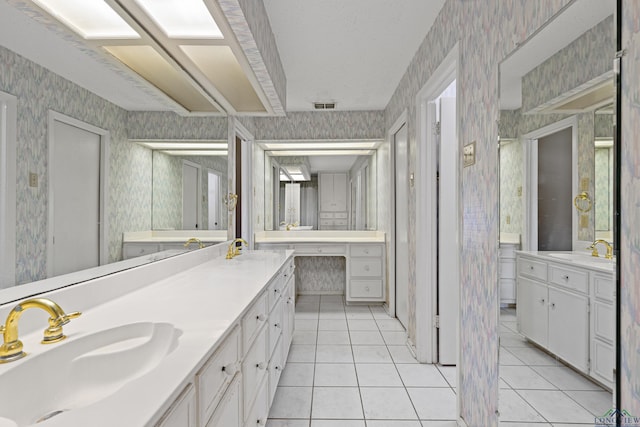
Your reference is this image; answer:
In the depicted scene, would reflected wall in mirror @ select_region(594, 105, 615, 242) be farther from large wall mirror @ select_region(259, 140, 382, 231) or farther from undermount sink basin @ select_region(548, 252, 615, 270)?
large wall mirror @ select_region(259, 140, 382, 231)

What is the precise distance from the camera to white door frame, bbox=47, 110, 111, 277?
0.97 meters

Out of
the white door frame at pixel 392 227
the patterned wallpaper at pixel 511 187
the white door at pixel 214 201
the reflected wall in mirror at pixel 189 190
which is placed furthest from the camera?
the white door frame at pixel 392 227

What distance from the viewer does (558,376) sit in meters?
1.04

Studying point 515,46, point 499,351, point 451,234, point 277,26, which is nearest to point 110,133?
point 277,26

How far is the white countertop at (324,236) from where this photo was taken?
407cm

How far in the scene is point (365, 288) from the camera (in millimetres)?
3943

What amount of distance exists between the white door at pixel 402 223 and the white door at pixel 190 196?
1.80m

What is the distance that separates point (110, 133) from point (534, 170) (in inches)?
62.5

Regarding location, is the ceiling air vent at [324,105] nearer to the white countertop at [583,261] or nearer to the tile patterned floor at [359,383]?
the tile patterned floor at [359,383]

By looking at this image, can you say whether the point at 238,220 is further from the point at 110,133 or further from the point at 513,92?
the point at 513,92

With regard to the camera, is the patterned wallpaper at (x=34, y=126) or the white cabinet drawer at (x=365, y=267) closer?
the patterned wallpaper at (x=34, y=126)

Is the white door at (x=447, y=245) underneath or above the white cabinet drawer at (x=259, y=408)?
above

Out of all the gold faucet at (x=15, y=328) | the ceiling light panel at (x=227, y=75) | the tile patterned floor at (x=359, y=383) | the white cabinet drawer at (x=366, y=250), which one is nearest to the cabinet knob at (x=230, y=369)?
the gold faucet at (x=15, y=328)

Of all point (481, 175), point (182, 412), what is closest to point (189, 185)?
point (182, 412)
